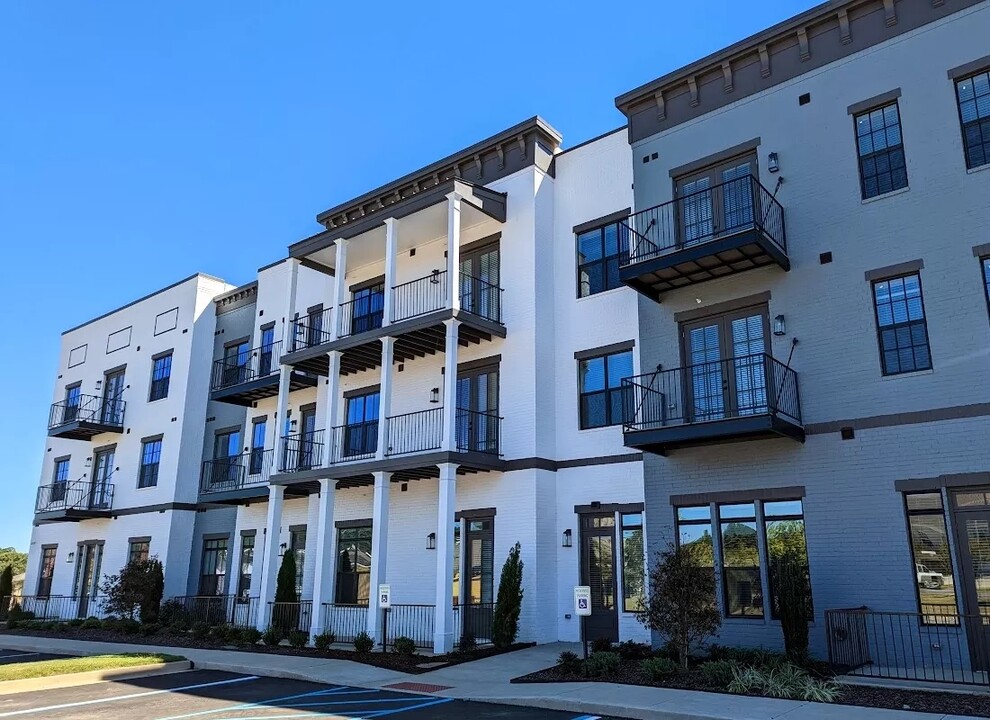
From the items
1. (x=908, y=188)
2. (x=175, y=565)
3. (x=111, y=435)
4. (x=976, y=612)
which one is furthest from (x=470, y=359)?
(x=111, y=435)

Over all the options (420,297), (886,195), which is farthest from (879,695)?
(420,297)

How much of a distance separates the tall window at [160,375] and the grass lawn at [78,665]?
1641 centimetres

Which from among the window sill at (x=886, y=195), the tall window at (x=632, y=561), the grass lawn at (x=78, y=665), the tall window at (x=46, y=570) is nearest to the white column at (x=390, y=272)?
the tall window at (x=632, y=561)

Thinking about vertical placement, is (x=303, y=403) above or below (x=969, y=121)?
below

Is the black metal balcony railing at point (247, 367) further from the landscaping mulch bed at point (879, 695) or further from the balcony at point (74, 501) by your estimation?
the landscaping mulch bed at point (879, 695)

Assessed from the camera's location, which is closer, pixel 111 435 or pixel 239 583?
pixel 239 583

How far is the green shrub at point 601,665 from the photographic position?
43.7ft

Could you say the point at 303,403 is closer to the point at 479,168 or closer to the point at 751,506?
the point at 479,168

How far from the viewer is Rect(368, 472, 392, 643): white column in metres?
18.3

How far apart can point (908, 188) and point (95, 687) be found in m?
16.7

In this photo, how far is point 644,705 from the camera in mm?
10734

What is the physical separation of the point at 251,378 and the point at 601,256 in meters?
14.2

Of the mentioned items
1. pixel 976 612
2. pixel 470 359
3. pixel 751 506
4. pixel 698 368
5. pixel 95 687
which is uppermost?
pixel 470 359

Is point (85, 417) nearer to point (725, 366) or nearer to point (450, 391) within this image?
point (450, 391)
